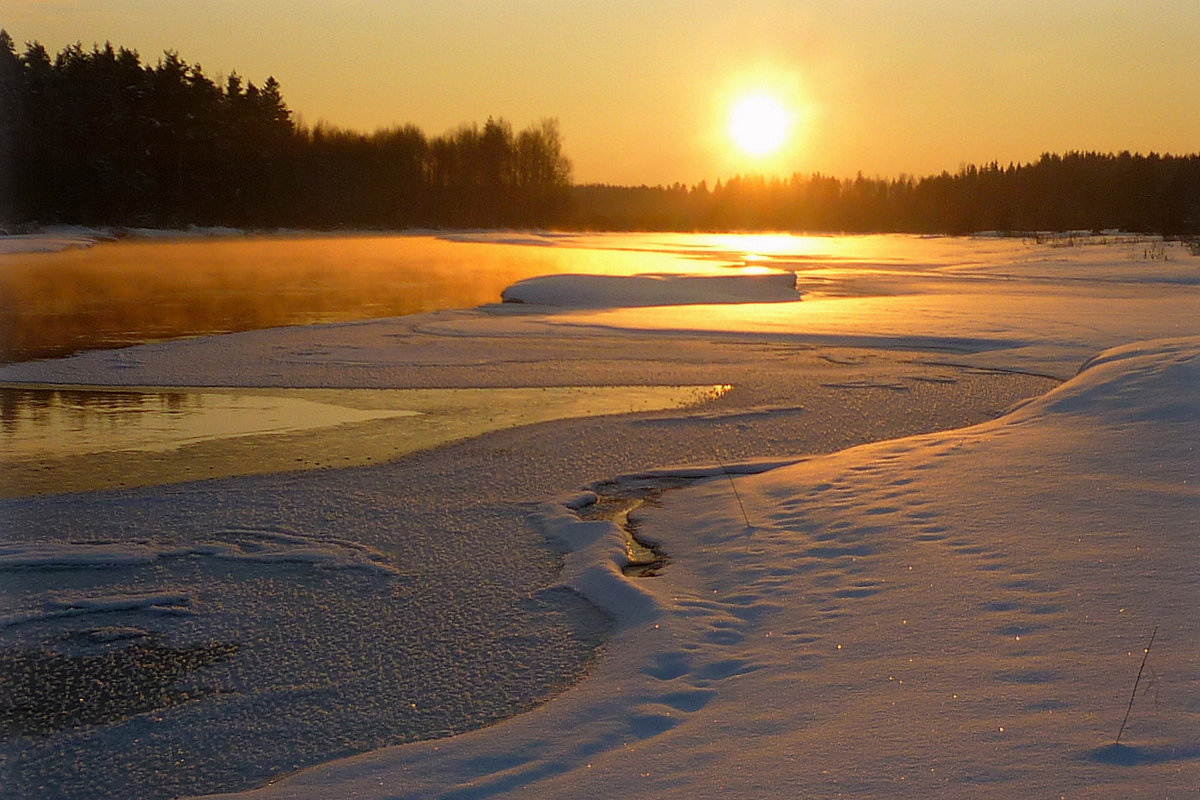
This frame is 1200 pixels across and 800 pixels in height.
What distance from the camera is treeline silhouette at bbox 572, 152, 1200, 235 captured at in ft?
248

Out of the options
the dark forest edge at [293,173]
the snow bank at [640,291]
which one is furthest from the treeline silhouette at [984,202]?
the snow bank at [640,291]

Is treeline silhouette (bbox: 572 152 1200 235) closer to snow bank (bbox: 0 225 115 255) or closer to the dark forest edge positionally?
the dark forest edge

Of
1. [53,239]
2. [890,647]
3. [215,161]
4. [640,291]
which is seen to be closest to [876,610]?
[890,647]

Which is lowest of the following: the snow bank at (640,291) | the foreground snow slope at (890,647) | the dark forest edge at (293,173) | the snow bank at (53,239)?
the foreground snow slope at (890,647)

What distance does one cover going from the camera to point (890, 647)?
3553 millimetres

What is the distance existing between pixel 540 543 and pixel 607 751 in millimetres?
2234

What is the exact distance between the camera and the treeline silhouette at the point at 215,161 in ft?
167

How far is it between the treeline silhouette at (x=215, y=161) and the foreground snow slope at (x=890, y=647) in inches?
2001

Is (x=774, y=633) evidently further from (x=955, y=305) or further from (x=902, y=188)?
(x=902, y=188)

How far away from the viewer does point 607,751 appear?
3.02m

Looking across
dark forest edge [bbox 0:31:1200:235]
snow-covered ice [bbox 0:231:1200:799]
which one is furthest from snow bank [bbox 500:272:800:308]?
dark forest edge [bbox 0:31:1200:235]

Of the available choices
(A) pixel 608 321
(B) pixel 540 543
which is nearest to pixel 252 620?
(B) pixel 540 543

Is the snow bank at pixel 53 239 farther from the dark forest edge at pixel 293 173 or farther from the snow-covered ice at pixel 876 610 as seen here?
the snow-covered ice at pixel 876 610

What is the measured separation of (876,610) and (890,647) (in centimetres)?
38
